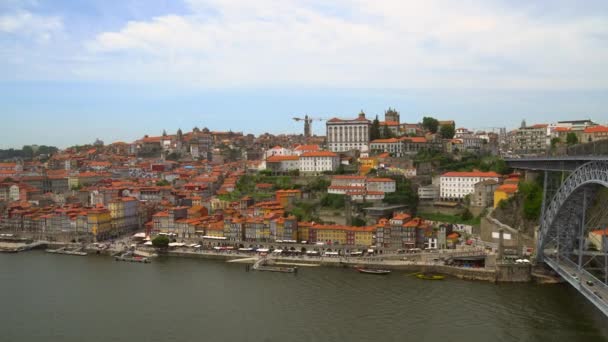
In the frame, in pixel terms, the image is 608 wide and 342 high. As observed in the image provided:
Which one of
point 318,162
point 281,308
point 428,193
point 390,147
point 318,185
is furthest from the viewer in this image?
point 390,147

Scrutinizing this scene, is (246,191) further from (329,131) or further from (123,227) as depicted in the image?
(329,131)

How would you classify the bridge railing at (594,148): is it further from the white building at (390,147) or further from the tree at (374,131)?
the tree at (374,131)

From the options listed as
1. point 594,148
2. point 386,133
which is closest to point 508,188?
point 594,148

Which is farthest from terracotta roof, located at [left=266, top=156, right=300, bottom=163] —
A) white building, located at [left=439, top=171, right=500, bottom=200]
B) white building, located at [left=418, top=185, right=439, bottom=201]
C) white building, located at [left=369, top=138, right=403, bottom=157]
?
white building, located at [left=439, top=171, right=500, bottom=200]

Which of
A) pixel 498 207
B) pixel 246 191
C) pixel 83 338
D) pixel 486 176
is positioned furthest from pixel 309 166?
pixel 83 338

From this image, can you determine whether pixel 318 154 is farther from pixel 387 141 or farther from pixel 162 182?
pixel 162 182

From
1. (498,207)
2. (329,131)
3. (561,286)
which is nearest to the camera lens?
(561,286)

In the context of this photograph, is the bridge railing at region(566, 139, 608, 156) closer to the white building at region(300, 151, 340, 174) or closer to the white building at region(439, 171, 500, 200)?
the white building at region(439, 171, 500, 200)
